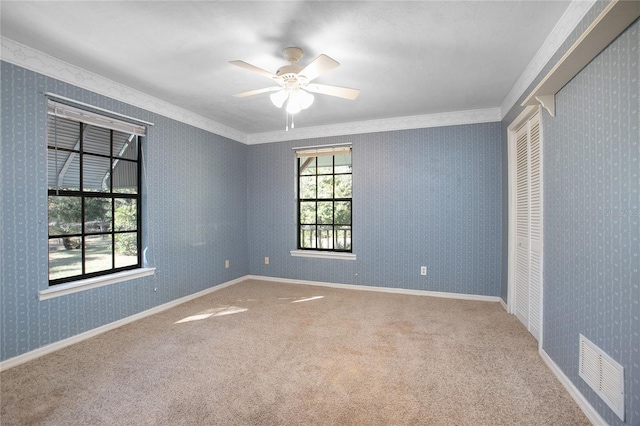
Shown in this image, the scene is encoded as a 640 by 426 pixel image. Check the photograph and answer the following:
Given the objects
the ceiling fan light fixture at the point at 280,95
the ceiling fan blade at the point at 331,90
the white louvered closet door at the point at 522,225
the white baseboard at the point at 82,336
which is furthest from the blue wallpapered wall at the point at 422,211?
the ceiling fan light fixture at the point at 280,95

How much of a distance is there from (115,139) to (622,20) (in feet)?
13.0

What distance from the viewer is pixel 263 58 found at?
8.25 ft

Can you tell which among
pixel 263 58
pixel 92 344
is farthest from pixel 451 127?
pixel 92 344

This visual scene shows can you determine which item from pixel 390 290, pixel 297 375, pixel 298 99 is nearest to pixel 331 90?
pixel 298 99

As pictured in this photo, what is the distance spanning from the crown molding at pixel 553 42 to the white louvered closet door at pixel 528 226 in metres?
0.35

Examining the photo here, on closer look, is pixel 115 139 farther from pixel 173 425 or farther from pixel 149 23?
pixel 173 425

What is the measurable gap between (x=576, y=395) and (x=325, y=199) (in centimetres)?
355

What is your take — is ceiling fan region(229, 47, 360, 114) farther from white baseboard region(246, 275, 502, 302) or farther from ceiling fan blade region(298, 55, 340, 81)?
white baseboard region(246, 275, 502, 302)

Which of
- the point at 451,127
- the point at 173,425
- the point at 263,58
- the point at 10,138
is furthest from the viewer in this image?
the point at 451,127

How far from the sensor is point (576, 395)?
1.82 m

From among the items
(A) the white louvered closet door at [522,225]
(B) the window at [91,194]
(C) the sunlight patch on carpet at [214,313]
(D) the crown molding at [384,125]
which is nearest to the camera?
(B) the window at [91,194]

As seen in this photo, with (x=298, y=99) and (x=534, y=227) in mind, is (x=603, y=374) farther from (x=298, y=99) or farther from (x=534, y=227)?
(x=298, y=99)

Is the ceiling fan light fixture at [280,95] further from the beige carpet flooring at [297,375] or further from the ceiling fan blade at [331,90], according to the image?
the beige carpet flooring at [297,375]

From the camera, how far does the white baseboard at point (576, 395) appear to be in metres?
1.61
